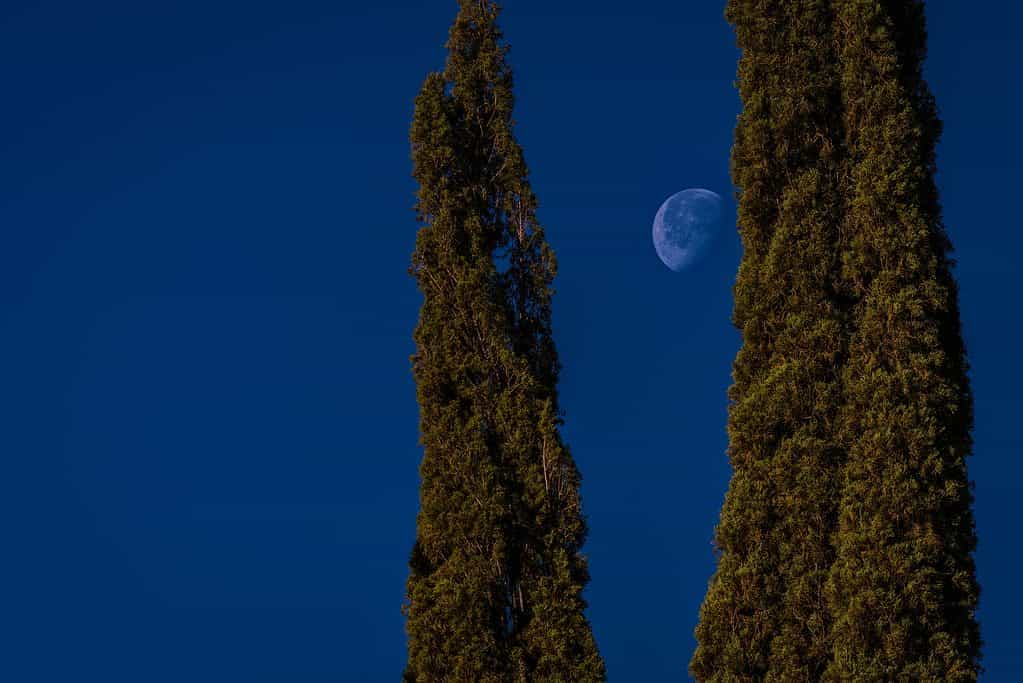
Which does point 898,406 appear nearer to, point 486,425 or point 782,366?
point 782,366

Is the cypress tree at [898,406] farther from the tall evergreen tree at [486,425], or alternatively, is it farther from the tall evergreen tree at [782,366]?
the tall evergreen tree at [486,425]

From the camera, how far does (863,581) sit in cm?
1127

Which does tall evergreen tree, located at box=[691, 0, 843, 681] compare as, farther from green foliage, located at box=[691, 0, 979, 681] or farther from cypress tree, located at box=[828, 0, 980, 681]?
cypress tree, located at box=[828, 0, 980, 681]

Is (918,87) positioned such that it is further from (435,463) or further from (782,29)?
(435,463)

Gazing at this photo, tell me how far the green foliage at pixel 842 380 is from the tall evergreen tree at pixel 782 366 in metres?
0.01

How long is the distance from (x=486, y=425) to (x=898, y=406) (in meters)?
3.60

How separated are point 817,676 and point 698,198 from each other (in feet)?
35.0

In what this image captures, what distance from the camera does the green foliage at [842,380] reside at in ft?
37.0

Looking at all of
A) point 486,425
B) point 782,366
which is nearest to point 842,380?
point 782,366

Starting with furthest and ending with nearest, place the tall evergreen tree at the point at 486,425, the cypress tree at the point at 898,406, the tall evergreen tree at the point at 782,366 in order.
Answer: the tall evergreen tree at the point at 486,425, the tall evergreen tree at the point at 782,366, the cypress tree at the point at 898,406

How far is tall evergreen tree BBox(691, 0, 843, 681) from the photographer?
11.6 meters

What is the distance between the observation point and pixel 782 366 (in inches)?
467

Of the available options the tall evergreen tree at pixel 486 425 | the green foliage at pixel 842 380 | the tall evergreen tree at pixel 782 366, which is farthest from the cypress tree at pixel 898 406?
the tall evergreen tree at pixel 486 425

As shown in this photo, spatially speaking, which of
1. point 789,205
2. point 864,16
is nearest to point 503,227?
point 789,205
